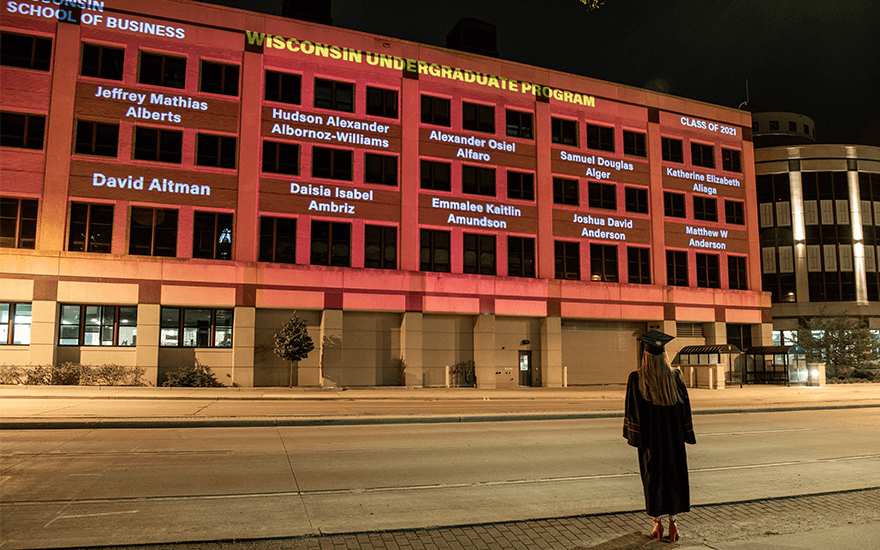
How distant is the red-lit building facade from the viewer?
29734 millimetres

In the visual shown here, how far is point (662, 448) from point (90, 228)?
30685 mm

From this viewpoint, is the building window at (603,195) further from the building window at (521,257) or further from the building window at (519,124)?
the building window at (521,257)

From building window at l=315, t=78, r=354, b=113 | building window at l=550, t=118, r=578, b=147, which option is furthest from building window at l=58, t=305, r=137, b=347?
building window at l=550, t=118, r=578, b=147

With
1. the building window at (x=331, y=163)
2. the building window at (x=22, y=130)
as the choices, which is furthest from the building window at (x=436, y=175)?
the building window at (x=22, y=130)

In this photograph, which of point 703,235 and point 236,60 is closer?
point 236,60

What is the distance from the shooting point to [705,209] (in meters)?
43.8

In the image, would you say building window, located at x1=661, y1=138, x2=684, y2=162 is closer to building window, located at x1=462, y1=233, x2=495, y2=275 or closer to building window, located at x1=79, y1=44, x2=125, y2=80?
building window, located at x1=462, y1=233, x2=495, y2=275

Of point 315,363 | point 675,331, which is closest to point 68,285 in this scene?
point 315,363

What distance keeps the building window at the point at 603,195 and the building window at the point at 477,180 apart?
6879 mm

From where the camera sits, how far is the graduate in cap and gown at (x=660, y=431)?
19.5ft

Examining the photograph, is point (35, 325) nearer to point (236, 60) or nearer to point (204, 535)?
point (236, 60)

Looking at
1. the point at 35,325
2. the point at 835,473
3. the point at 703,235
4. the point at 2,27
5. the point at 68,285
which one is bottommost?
the point at 835,473

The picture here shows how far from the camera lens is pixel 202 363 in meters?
30.7

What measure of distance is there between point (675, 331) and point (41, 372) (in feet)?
116
